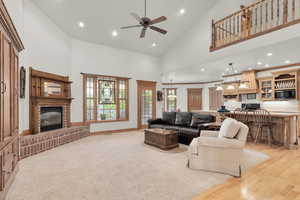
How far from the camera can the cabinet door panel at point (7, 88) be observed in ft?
6.98

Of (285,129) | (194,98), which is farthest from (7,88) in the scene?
(194,98)

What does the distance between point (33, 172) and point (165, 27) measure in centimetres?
618

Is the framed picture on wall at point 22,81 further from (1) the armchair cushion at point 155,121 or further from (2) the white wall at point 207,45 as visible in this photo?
(2) the white wall at point 207,45

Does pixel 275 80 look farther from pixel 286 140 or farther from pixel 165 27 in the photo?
pixel 165 27

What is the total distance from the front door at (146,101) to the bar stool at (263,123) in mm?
4471

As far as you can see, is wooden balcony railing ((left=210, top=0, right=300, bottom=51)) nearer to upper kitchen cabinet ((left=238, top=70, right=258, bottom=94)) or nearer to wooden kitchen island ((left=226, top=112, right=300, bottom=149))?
wooden kitchen island ((left=226, top=112, right=300, bottom=149))

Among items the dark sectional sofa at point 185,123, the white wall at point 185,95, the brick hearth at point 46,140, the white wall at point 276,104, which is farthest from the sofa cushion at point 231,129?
the white wall at point 185,95

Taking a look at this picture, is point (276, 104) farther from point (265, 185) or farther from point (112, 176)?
point (112, 176)

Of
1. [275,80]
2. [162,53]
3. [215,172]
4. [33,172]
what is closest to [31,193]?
[33,172]

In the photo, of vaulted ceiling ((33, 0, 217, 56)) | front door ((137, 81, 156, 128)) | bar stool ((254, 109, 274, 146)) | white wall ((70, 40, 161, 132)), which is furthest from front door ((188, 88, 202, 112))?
bar stool ((254, 109, 274, 146))

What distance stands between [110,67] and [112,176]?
5098mm

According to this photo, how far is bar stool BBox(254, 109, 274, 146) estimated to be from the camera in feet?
15.5

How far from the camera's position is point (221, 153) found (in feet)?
9.07

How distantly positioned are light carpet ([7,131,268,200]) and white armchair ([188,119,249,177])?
5.7 inches
